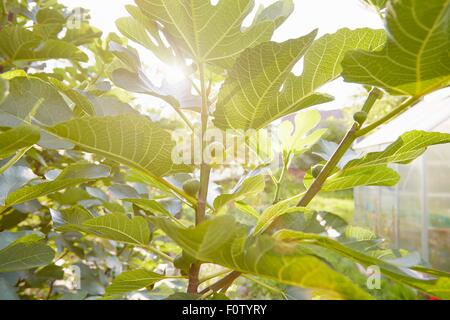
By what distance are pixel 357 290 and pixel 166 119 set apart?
62.5 inches

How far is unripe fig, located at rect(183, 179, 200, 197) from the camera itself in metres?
0.51

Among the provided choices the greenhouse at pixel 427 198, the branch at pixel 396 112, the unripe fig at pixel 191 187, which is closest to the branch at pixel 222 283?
the unripe fig at pixel 191 187

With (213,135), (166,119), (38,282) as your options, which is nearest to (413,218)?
(166,119)

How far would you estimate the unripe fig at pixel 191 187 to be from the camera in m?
0.51

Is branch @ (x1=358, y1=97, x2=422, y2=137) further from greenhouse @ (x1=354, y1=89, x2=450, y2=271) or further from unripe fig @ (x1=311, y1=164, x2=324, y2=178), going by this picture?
greenhouse @ (x1=354, y1=89, x2=450, y2=271)

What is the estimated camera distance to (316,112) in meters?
0.68

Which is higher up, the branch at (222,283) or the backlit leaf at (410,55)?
the backlit leaf at (410,55)

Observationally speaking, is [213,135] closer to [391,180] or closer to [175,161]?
[175,161]

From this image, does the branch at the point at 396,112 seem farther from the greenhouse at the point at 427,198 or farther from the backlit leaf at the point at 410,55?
the greenhouse at the point at 427,198

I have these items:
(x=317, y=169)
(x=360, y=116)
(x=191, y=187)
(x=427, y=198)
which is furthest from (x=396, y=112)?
(x=427, y=198)

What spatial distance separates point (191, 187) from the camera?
0.51 meters

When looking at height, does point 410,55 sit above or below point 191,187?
above

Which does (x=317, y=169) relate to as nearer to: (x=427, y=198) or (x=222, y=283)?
(x=222, y=283)

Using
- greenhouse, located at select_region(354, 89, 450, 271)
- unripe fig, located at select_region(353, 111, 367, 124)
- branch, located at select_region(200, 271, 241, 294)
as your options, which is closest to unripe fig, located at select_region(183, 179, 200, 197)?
branch, located at select_region(200, 271, 241, 294)
